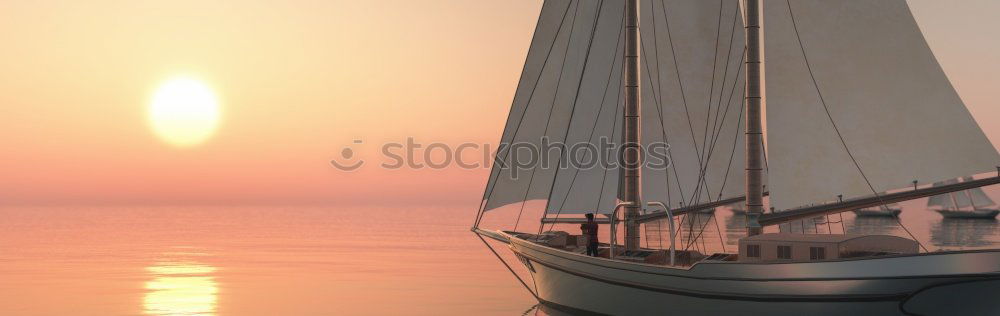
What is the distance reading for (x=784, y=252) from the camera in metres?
22.8

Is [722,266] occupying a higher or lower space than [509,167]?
lower

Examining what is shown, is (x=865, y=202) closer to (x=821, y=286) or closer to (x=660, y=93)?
(x=821, y=286)

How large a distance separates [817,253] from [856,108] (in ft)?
14.0

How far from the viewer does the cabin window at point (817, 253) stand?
2223cm

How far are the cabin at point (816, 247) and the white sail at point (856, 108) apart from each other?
1.59 m

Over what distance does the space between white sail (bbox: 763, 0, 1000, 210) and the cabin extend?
1585 millimetres

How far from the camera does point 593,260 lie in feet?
86.6

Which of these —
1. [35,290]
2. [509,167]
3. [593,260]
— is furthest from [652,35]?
[35,290]

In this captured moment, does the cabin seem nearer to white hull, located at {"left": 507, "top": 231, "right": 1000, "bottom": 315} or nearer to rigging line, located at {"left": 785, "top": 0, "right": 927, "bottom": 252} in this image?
white hull, located at {"left": 507, "top": 231, "right": 1000, "bottom": 315}

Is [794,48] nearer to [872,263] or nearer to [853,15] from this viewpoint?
[853,15]

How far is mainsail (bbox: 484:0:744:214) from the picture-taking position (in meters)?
32.6

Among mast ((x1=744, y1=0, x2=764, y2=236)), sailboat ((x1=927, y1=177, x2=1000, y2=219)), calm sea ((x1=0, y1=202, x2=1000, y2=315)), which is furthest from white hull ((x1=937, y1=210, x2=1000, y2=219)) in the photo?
mast ((x1=744, y1=0, x2=764, y2=236))

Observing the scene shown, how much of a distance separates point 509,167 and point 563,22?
5245mm

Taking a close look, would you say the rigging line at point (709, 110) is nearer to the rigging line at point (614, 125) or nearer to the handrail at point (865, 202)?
the rigging line at point (614, 125)
